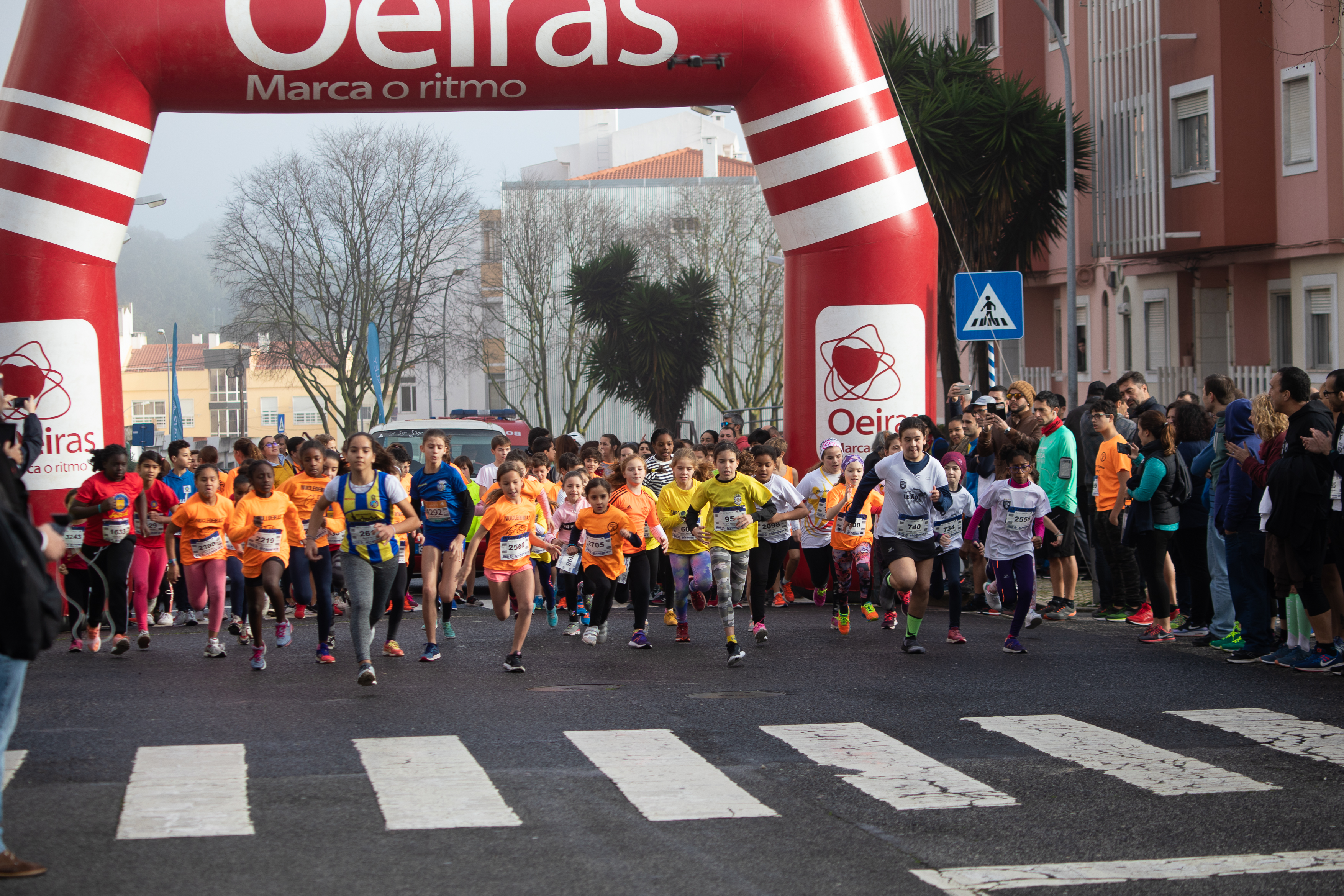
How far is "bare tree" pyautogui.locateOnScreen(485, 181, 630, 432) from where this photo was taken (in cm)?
6069

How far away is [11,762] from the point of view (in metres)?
8.02

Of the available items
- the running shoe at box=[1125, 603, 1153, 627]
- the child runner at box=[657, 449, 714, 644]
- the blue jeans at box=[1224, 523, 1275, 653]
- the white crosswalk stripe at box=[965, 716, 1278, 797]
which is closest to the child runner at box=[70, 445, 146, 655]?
the child runner at box=[657, 449, 714, 644]

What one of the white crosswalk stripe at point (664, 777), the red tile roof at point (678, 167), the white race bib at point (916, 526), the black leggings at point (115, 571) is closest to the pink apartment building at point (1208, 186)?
the white race bib at point (916, 526)

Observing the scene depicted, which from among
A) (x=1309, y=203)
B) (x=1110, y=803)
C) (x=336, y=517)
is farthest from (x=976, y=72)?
(x=1110, y=803)

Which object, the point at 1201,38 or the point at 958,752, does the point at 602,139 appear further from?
the point at 958,752

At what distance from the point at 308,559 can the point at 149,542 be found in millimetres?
1865

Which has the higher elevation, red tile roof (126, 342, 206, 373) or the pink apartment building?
red tile roof (126, 342, 206, 373)

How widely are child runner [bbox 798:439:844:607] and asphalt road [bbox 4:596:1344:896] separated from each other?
1.55 m

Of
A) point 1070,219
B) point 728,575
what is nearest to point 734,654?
point 728,575

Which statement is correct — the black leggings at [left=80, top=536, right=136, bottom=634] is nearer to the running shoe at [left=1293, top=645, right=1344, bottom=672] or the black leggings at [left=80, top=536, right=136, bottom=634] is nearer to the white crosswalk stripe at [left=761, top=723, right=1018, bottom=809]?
the white crosswalk stripe at [left=761, top=723, right=1018, bottom=809]

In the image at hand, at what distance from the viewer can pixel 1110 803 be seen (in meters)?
7.05

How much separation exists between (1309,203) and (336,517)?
16.9 meters

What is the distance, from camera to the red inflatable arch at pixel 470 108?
568 inches

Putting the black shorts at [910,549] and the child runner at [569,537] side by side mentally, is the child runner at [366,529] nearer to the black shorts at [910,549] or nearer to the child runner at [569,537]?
the child runner at [569,537]
